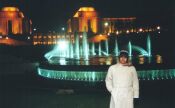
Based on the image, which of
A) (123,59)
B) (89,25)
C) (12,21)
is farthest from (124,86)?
(12,21)

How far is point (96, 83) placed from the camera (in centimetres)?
1742

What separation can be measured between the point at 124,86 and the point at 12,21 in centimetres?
8881

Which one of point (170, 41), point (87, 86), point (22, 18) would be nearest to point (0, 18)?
point (22, 18)

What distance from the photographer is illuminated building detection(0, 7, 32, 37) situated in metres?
91.8

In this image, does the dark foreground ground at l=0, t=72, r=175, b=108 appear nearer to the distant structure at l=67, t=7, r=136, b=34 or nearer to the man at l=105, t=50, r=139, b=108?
the man at l=105, t=50, r=139, b=108

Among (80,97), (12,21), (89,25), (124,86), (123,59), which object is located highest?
(12,21)

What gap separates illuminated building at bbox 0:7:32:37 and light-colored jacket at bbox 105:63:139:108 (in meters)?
86.7

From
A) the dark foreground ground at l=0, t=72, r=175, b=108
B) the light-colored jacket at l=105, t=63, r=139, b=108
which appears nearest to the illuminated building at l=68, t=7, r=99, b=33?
the dark foreground ground at l=0, t=72, r=175, b=108

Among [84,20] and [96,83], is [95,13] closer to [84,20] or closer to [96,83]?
[84,20]

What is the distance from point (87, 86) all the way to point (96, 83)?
48 cm

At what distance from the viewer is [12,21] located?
92.6 m

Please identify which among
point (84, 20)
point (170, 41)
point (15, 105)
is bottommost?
point (15, 105)

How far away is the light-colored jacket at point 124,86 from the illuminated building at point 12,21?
285ft

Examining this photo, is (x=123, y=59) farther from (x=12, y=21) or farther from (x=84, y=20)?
(x=12, y=21)
